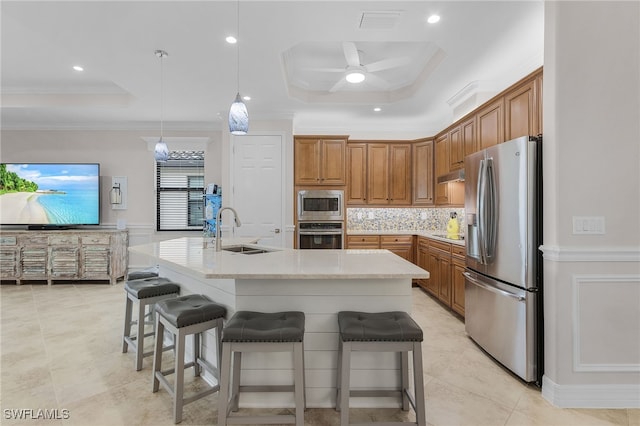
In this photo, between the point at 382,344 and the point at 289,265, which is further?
the point at 289,265

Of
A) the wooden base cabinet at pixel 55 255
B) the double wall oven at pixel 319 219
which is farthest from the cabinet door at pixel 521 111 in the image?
the wooden base cabinet at pixel 55 255

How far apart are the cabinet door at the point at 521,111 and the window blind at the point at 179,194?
16.5 ft

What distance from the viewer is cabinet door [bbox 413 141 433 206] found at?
5328 millimetres

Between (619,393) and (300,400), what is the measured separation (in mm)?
2168

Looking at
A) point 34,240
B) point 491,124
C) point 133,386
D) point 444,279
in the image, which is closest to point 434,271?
point 444,279

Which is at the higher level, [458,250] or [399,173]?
[399,173]

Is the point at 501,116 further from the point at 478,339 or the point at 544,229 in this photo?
the point at 478,339

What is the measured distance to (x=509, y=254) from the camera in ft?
8.09

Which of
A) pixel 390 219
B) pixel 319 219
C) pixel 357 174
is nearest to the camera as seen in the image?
pixel 319 219

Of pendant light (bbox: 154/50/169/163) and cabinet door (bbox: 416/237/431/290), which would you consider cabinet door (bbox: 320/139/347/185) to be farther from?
pendant light (bbox: 154/50/169/163)

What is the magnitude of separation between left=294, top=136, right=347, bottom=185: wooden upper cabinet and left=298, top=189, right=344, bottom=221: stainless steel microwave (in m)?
0.20

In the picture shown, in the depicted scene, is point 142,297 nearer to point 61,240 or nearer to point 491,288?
point 491,288

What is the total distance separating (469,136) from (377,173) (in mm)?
1839

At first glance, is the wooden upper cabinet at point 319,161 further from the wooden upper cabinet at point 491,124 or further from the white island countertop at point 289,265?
the white island countertop at point 289,265
